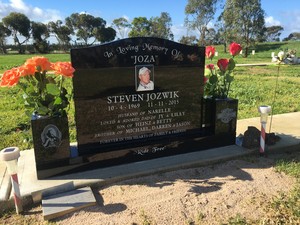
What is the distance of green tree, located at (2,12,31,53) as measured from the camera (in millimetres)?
81631

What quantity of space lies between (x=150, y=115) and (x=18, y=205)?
1.96 m

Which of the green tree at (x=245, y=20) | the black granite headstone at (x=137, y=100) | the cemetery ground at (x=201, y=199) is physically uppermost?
the green tree at (x=245, y=20)

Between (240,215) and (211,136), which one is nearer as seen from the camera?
(240,215)

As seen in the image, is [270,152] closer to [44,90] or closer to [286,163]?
[286,163]

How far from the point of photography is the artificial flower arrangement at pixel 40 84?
343 centimetres

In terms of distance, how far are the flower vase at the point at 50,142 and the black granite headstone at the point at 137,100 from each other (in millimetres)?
213

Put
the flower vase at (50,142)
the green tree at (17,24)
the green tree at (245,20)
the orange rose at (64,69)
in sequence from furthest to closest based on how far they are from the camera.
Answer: the green tree at (17,24) < the green tree at (245,20) < the flower vase at (50,142) < the orange rose at (64,69)

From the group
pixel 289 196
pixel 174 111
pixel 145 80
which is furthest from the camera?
pixel 174 111

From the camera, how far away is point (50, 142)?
365 centimetres

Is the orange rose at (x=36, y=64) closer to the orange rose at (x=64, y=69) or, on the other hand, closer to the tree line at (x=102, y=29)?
the orange rose at (x=64, y=69)

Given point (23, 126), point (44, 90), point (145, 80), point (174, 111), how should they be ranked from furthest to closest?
point (23, 126), point (174, 111), point (145, 80), point (44, 90)

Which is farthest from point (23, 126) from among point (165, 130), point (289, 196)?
point (289, 196)

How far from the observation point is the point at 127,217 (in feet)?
10.0

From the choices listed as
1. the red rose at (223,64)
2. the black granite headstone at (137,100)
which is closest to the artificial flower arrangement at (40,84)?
the black granite headstone at (137,100)
